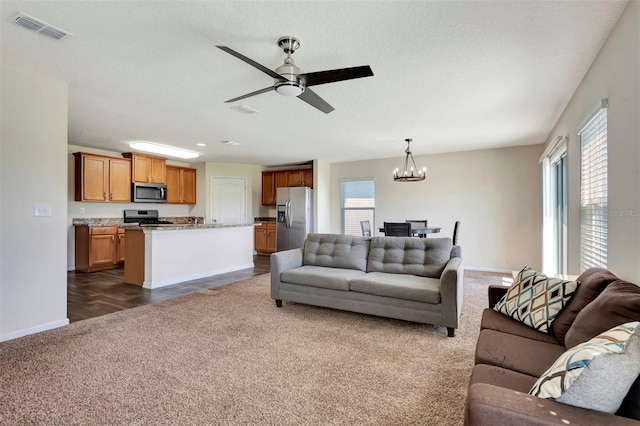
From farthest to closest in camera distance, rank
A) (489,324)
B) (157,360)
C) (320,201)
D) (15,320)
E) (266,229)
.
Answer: (266,229) → (320,201) → (15,320) → (157,360) → (489,324)

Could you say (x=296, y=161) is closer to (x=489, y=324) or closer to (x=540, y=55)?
(x=540, y=55)

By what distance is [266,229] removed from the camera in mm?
8305

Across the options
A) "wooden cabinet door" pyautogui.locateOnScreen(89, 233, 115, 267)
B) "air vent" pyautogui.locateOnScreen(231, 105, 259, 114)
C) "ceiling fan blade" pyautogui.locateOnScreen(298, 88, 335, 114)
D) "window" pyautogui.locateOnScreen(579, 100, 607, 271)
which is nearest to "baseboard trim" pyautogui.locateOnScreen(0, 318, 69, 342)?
"air vent" pyautogui.locateOnScreen(231, 105, 259, 114)

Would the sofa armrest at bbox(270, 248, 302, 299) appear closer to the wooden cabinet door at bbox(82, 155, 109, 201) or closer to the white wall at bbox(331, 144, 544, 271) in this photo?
the white wall at bbox(331, 144, 544, 271)

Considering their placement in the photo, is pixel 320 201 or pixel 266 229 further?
pixel 266 229

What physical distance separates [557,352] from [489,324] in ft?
1.44

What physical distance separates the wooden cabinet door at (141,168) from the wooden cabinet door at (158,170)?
7 centimetres

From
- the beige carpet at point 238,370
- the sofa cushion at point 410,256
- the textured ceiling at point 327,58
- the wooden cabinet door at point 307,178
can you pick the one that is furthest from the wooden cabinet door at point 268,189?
the beige carpet at point 238,370

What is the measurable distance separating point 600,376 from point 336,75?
206 cm

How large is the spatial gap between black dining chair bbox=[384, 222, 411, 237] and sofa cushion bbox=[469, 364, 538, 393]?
3.66m

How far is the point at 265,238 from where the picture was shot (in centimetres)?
831

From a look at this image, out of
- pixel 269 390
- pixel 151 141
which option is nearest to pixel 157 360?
pixel 269 390

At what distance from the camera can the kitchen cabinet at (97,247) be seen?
18.8 ft

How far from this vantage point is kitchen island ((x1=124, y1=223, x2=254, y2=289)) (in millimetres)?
4652
